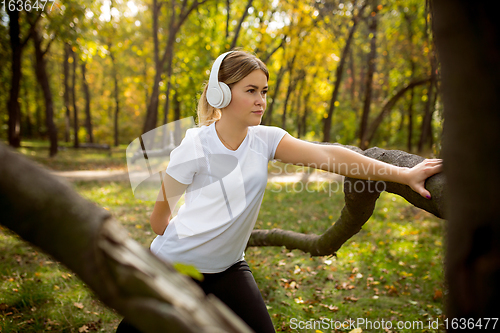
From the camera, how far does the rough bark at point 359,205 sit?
4.93 ft

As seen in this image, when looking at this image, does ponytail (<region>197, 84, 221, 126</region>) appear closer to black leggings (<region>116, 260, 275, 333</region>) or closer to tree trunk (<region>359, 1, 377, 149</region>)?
black leggings (<region>116, 260, 275, 333</region>)

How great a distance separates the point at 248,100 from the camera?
7.10 feet

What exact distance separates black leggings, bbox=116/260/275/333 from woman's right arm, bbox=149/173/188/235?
46 centimetres

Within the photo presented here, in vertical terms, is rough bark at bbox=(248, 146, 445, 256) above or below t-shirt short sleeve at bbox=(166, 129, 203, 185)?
below

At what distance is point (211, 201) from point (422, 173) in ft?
3.97

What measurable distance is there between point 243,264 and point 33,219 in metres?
1.77

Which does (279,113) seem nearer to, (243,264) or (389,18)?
(389,18)

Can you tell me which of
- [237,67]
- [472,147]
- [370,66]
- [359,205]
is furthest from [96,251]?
[370,66]

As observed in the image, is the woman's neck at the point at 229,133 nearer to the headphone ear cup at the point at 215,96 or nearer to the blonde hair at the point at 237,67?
the headphone ear cup at the point at 215,96

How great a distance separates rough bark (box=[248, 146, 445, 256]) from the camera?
1.50 meters

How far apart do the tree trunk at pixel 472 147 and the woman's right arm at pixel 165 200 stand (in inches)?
66.0

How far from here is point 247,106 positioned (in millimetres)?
2166

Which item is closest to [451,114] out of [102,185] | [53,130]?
[102,185]

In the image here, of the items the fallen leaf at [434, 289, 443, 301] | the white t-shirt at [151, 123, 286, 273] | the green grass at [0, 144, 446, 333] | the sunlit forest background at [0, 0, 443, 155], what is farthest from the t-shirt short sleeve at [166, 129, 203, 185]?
the sunlit forest background at [0, 0, 443, 155]
